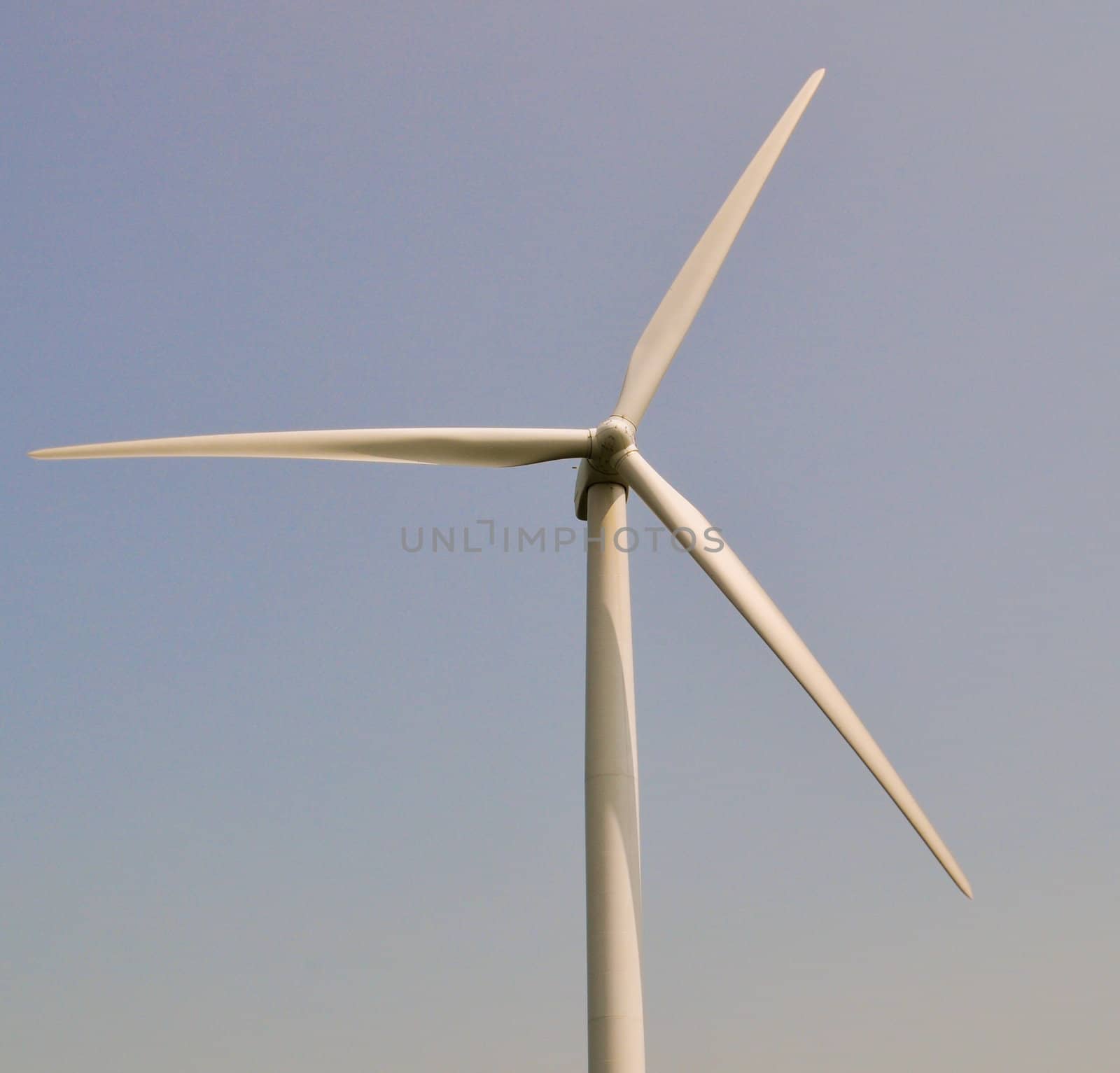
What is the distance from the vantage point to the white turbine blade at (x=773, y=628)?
59.5 ft

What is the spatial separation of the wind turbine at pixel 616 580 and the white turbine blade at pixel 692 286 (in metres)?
0.03

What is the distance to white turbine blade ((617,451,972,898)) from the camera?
18.1 meters

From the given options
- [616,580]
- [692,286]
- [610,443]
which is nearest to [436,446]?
[610,443]

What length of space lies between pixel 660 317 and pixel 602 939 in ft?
37.5

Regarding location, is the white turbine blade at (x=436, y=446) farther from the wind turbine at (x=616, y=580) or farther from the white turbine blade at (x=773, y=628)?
the white turbine blade at (x=773, y=628)

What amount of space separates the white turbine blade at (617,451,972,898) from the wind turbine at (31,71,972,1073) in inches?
0.8

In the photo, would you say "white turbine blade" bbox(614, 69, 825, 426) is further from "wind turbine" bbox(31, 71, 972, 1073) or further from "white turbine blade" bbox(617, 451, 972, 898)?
"white turbine blade" bbox(617, 451, 972, 898)

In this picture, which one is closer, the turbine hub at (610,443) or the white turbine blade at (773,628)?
the white turbine blade at (773,628)

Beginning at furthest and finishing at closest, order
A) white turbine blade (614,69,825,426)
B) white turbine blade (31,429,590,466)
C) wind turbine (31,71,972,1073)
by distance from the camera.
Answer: white turbine blade (614,69,825,426), white turbine blade (31,429,590,466), wind turbine (31,71,972,1073)

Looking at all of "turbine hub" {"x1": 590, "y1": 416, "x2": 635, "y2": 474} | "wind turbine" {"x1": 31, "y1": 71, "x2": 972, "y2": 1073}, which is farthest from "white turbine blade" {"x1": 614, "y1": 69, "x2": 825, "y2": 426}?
"turbine hub" {"x1": 590, "y1": 416, "x2": 635, "y2": 474}

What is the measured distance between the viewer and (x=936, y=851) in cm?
1808

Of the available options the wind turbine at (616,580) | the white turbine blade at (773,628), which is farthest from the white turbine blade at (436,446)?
the white turbine blade at (773,628)

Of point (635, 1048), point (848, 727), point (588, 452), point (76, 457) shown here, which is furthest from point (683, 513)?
point (76, 457)

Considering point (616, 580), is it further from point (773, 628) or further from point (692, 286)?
point (692, 286)
